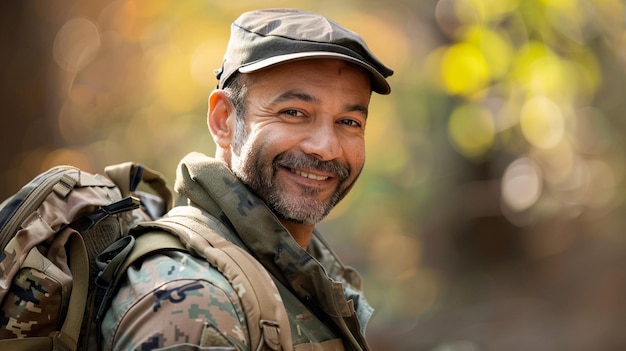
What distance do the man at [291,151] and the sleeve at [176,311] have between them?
0.37 feet

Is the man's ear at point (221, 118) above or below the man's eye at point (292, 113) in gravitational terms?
below

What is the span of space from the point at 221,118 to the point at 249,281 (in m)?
0.95

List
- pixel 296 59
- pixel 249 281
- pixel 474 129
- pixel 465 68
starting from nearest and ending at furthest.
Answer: pixel 249 281 < pixel 296 59 < pixel 465 68 < pixel 474 129

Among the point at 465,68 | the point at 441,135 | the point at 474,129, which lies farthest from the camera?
the point at 441,135

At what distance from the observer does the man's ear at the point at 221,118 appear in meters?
2.86

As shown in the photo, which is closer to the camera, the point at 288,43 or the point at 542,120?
the point at 288,43

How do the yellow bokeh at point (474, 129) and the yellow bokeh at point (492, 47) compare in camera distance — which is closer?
the yellow bokeh at point (492, 47)

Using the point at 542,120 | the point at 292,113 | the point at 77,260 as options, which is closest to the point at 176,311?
the point at 77,260

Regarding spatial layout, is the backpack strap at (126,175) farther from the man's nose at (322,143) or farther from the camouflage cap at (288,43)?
the man's nose at (322,143)

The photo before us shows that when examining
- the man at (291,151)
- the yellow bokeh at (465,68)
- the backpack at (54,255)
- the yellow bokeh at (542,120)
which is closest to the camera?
the backpack at (54,255)

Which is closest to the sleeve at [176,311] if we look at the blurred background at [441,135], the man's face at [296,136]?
the man's face at [296,136]

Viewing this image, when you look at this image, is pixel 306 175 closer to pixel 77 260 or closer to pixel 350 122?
pixel 350 122

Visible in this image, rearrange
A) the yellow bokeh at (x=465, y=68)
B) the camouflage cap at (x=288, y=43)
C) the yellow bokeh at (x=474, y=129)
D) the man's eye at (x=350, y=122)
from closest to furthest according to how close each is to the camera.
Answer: the camouflage cap at (x=288, y=43) → the man's eye at (x=350, y=122) → the yellow bokeh at (x=465, y=68) → the yellow bokeh at (x=474, y=129)

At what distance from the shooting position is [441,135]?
8.80 m
